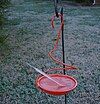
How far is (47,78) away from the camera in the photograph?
2547mm

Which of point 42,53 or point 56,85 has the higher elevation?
point 56,85

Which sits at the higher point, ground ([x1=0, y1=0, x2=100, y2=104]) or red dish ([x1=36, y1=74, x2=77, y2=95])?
red dish ([x1=36, y1=74, x2=77, y2=95])

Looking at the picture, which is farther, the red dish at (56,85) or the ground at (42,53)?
the ground at (42,53)

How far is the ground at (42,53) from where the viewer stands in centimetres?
376

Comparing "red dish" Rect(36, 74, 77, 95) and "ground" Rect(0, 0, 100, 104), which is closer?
"red dish" Rect(36, 74, 77, 95)

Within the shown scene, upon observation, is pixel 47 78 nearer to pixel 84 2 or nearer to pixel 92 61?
pixel 92 61

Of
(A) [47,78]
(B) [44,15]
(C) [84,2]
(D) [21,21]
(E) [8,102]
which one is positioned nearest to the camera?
(A) [47,78]

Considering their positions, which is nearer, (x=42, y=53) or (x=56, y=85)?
(x=56, y=85)

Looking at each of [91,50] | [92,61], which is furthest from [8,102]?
[91,50]

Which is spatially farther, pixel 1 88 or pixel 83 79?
pixel 83 79

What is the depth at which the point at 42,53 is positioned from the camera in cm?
563

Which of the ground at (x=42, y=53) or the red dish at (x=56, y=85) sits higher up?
the red dish at (x=56, y=85)

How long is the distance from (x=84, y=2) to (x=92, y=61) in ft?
23.4

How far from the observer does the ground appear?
3.76m
